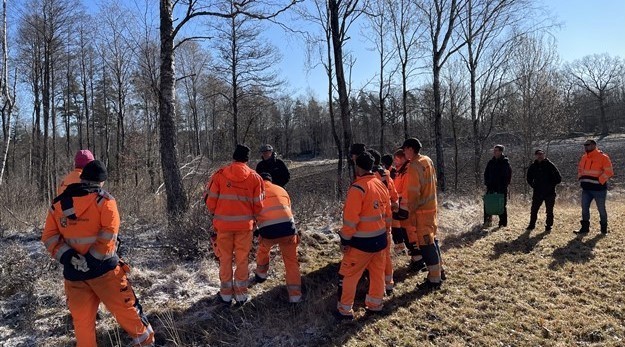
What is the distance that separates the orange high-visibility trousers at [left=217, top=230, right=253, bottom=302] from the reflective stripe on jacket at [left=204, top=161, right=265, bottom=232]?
13cm

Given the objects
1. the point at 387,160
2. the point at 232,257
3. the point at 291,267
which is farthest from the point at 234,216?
the point at 387,160

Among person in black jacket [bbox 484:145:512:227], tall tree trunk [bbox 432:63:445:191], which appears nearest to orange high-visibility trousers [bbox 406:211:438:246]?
person in black jacket [bbox 484:145:512:227]

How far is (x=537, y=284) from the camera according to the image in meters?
6.11

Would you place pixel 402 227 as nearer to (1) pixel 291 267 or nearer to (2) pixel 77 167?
(1) pixel 291 267

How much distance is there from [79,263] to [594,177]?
34.0ft

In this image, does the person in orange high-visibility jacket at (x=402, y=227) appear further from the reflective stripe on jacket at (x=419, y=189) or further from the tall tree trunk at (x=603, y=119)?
the tall tree trunk at (x=603, y=119)

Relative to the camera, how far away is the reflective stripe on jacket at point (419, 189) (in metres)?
5.78

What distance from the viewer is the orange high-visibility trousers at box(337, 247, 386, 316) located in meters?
4.73

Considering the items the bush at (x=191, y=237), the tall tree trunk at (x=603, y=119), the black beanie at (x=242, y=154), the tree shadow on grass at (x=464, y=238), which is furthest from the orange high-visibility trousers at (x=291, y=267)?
the tall tree trunk at (x=603, y=119)

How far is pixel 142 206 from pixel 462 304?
802 centimetres

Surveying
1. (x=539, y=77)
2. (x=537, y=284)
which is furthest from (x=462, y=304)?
(x=539, y=77)

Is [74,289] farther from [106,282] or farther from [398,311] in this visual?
[398,311]

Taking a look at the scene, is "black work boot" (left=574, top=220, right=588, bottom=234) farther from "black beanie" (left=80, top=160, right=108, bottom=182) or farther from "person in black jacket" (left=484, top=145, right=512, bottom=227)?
"black beanie" (left=80, top=160, right=108, bottom=182)

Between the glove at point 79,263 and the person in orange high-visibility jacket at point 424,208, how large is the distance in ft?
13.3
